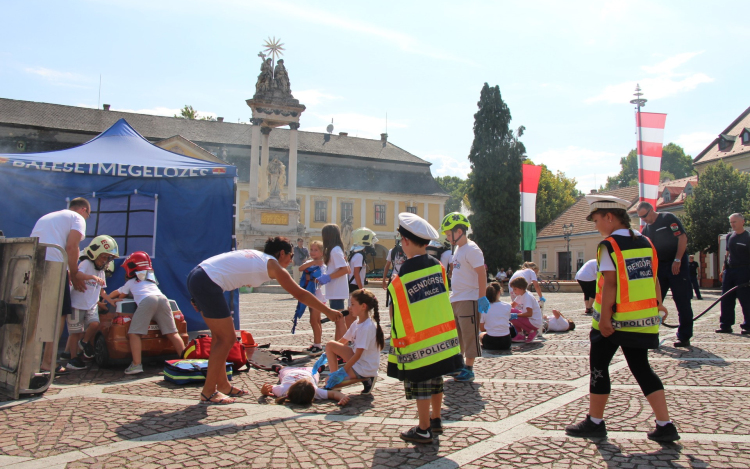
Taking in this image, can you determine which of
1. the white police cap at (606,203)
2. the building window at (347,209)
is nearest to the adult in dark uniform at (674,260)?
Answer: the white police cap at (606,203)

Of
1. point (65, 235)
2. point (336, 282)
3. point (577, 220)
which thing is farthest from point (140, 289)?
point (577, 220)

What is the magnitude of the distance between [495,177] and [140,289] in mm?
37505

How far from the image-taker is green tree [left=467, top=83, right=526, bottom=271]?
4147 cm

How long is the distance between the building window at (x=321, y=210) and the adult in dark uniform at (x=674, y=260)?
142 feet

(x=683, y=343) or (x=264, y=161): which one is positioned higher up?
(x=264, y=161)

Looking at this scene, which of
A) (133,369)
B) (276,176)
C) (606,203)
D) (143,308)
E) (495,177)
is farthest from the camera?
(495,177)

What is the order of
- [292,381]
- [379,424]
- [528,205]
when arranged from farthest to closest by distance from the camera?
[528,205] → [292,381] → [379,424]

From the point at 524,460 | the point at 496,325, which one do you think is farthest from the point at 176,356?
the point at 524,460

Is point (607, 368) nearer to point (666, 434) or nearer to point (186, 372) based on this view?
point (666, 434)

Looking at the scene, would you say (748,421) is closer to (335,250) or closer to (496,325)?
(496,325)

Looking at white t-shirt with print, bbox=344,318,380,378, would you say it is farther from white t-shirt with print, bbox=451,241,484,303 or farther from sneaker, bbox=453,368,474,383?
white t-shirt with print, bbox=451,241,484,303

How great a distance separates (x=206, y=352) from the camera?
6637 mm

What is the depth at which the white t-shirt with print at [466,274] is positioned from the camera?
5957 mm

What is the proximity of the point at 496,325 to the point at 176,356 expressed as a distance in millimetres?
4256
